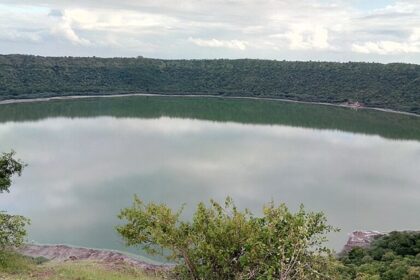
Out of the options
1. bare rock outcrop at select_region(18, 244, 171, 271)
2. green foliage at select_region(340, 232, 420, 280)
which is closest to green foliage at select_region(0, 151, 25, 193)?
bare rock outcrop at select_region(18, 244, 171, 271)

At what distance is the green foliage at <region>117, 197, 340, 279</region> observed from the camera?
24.8ft

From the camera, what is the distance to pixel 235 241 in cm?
786

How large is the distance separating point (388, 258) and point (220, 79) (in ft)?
248

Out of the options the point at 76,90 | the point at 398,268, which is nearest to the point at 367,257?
the point at 398,268

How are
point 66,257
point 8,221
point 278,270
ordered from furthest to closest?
point 66,257 < point 8,221 < point 278,270

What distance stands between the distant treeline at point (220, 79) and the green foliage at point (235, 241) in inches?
2601

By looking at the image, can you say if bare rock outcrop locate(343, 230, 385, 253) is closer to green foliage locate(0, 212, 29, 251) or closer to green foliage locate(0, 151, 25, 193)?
green foliage locate(0, 151, 25, 193)

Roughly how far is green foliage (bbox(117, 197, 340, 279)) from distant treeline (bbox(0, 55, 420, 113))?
6607 cm

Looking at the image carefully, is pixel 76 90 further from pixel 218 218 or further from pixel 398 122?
pixel 218 218

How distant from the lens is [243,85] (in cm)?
8669

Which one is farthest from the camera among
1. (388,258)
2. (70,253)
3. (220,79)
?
(220,79)

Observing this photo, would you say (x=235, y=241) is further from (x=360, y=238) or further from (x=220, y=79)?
(x=220, y=79)

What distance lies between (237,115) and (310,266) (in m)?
57.9

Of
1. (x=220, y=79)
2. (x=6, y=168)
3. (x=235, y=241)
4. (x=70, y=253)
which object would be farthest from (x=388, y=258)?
(x=220, y=79)
